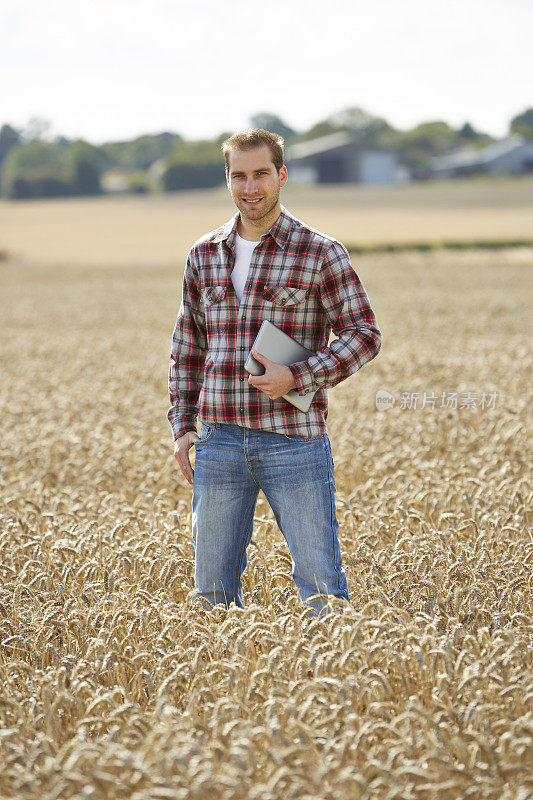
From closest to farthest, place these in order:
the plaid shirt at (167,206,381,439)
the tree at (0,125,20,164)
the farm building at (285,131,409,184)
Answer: the plaid shirt at (167,206,381,439) → the farm building at (285,131,409,184) → the tree at (0,125,20,164)

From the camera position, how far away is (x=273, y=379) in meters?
3.95

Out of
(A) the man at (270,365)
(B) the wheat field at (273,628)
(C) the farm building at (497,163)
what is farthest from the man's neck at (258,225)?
(C) the farm building at (497,163)

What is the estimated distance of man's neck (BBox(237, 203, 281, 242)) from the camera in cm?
410

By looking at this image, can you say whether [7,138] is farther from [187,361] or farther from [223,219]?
[187,361]

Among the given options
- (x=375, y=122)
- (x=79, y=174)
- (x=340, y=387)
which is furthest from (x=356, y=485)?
(x=375, y=122)

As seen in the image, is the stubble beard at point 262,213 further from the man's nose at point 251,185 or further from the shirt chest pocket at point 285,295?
the shirt chest pocket at point 285,295

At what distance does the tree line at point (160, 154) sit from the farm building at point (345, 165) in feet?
5.38

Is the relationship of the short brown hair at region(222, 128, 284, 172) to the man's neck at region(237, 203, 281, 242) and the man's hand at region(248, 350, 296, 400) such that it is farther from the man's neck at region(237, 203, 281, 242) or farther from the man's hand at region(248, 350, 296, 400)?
the man's hand at region(248, 350, 296, 400)

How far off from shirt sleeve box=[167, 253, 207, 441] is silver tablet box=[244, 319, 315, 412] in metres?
0.52

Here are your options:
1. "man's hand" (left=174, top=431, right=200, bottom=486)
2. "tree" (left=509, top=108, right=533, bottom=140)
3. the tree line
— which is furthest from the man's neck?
"tree" (left=509, top=108, right=533, bottom=140)

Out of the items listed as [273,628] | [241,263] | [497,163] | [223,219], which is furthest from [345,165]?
[273,628]

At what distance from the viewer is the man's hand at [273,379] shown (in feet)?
13.0

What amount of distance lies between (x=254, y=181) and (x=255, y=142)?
0.17m

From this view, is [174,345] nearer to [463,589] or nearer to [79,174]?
[463,589]
